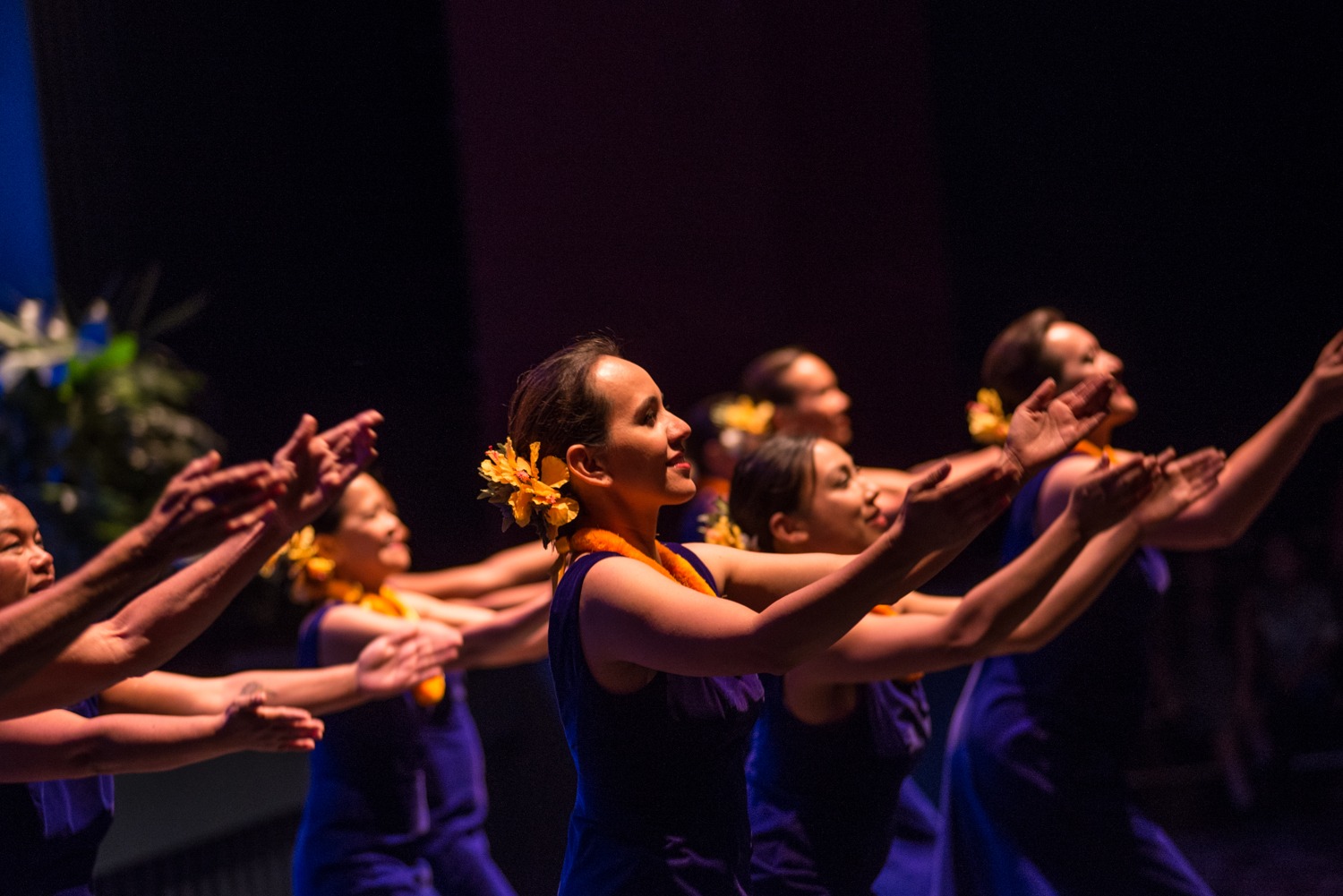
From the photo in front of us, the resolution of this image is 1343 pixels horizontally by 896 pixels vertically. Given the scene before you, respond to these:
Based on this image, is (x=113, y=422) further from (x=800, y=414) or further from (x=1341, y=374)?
(x=1341, y=374)

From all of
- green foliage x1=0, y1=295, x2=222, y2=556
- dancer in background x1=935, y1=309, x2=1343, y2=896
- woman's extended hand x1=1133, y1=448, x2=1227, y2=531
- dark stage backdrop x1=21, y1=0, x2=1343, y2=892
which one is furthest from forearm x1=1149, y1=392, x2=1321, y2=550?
green foliage x1=0, y1=295, x2=222, y2=556

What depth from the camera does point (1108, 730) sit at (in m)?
3.27

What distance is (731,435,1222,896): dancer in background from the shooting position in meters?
2.49

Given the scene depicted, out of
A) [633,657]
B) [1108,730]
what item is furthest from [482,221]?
[633,657]

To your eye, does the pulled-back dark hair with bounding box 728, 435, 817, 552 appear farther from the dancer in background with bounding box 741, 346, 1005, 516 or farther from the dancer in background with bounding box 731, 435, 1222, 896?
the dancer in background with bounding box 741, 346, 1005, 516

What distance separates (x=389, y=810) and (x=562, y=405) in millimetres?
1829

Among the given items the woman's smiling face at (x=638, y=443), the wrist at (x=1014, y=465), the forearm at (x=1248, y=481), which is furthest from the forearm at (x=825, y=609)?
the forearm at (x=1248, y=481)

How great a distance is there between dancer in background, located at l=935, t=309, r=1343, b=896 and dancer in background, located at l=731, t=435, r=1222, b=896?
223 mm

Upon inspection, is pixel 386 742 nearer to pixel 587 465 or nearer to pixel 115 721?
pixel 115 721

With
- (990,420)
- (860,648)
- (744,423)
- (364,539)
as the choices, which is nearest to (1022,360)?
(990,420)

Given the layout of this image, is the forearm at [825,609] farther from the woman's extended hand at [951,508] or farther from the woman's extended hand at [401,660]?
the woman's extended hand at [401,660]

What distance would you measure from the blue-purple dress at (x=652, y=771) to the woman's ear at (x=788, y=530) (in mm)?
891

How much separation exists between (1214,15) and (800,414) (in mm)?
2660

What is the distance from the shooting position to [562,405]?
7.23 ft
